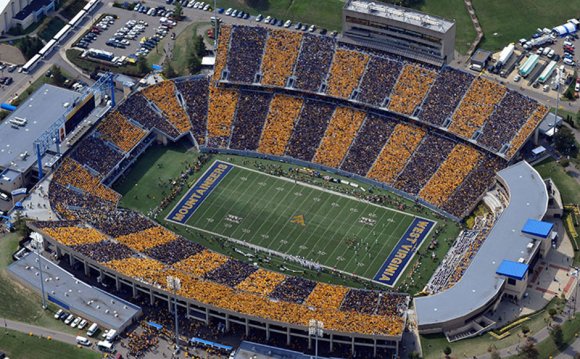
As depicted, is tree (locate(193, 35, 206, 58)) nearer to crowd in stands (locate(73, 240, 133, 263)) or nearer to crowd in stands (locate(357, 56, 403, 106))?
crowd in stands (locate(357, 56, 403, 106))

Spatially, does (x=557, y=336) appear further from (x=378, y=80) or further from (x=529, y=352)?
(x=378, y=80)

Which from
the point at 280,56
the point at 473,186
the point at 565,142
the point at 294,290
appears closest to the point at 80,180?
the point at 280,56

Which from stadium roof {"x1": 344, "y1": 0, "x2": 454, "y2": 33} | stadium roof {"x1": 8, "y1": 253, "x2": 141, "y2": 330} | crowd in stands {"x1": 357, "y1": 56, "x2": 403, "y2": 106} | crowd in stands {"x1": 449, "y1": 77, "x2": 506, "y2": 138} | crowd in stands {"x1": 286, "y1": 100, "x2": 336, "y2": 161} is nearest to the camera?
stadium roof {"x1": 8, "y1": 253, "x2": 141, "y2": 330}

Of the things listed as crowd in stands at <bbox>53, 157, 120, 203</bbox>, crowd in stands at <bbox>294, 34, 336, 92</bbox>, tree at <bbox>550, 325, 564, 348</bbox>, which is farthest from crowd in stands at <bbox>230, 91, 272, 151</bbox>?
tree at <bbox>550, 325, 564, 348</bbox>

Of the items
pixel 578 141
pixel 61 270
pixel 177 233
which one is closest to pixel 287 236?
pixel 177 233

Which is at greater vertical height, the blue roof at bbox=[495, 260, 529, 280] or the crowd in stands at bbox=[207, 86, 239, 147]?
the blue roof at bbox=[495, 260, 529, 280]

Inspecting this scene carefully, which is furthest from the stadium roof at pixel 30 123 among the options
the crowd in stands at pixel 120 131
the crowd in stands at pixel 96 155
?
the crowd in stands at pixel 96 155
